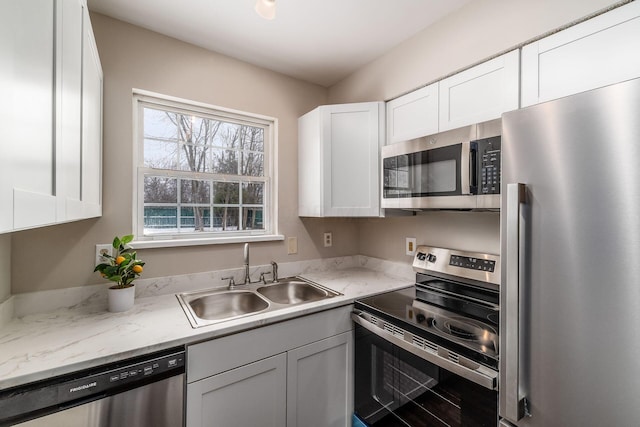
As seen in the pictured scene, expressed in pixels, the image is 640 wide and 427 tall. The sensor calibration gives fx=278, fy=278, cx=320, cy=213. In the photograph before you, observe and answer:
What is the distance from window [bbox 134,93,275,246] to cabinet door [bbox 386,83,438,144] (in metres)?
0.92

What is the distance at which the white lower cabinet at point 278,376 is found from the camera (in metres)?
1.18

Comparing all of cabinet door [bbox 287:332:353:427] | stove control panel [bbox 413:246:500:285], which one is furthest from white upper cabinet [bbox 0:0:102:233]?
stove control panel [bbox 413:246:500:285]

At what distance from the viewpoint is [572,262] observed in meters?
0.76

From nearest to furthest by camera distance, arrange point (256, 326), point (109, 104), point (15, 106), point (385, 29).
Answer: point (15, 106) → point (256, 326) → point (109, 104) → point (385, 29)

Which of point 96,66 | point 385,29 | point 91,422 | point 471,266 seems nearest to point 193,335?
point 91,422

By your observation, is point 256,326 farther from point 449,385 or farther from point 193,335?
point 449,385

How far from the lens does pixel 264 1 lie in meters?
1.07

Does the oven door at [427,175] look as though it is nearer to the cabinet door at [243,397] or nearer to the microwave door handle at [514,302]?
the microwave door handle at [514,302]

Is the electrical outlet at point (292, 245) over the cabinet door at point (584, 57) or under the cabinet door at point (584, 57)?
under

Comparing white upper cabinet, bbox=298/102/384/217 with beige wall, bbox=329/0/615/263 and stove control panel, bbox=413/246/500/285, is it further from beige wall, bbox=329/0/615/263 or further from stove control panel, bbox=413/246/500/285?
stove control panel, bbox=413/246/500/285

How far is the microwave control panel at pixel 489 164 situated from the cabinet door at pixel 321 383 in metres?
1.08

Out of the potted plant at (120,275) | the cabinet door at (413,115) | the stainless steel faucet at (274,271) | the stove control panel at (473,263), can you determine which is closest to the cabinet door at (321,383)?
the stainless steel faucet at (274,271)

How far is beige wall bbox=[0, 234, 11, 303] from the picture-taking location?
1229 millimetres

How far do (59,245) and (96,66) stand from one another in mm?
910
